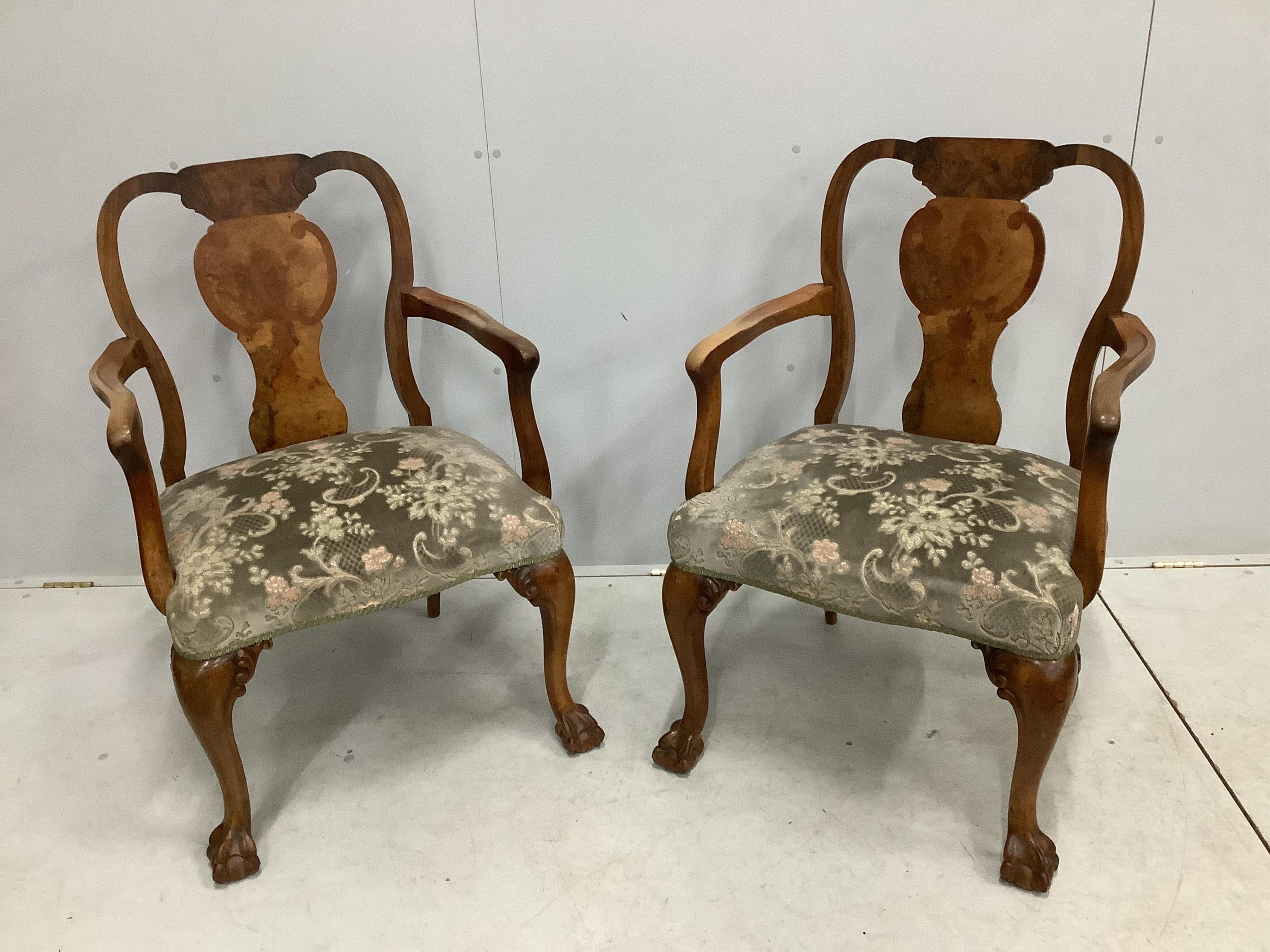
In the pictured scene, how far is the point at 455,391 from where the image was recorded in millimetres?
2043

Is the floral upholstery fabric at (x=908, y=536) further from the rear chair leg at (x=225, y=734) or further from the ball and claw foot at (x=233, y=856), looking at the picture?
the ball and claw foot at (x=233, y=856)

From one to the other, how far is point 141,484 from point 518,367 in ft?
1.91

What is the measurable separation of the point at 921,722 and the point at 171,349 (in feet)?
5.66

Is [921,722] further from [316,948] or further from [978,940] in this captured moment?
[316,948]

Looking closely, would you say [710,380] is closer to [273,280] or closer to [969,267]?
[969,267]

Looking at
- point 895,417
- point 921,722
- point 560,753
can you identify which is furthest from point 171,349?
point 921,722

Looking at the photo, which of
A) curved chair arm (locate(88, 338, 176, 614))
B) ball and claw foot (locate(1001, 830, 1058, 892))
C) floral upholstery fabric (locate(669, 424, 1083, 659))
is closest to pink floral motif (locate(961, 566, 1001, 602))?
floral upholstery fabric (locate(669, 424, 1083, 659))

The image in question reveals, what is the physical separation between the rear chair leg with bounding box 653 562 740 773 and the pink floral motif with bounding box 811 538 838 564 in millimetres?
176

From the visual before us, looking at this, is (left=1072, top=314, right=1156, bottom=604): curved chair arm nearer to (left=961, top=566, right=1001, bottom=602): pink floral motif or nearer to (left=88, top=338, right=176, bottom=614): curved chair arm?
(left=961, top=566, right=1001, bottom=602): pink floral motif

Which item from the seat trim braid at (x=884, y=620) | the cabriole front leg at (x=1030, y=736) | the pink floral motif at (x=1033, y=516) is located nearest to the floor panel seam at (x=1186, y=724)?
the cabriole front leg at (x=1030, y=736)

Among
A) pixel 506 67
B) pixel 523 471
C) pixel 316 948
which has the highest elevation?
pixel 506 67

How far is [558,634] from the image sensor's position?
5.23 ft

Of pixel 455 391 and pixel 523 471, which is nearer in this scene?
pixel 523 471

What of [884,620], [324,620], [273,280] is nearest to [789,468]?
[884,620]
